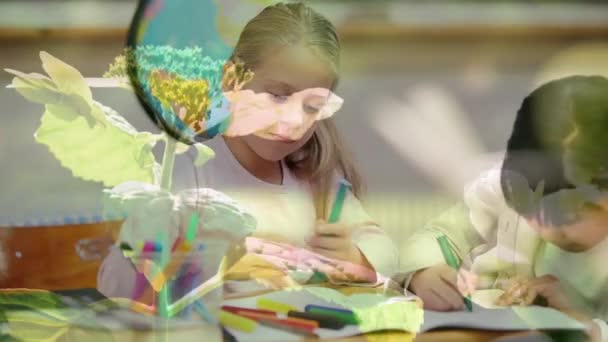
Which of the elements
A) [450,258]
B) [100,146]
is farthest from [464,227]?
[100,146]

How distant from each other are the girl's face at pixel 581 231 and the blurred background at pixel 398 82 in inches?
7.2

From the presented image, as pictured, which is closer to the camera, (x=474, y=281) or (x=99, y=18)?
(x=99, y=18)

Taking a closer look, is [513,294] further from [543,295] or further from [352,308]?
[352,308]

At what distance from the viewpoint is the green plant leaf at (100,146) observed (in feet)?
5.32

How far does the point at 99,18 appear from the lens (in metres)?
1.62

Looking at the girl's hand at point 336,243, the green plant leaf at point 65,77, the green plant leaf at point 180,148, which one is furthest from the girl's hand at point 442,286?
the green plant leaf at point 65,77

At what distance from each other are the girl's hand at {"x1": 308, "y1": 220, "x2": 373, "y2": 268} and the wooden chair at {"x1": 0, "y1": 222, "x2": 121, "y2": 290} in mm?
378

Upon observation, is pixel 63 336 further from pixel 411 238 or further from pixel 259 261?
pixel 411 238

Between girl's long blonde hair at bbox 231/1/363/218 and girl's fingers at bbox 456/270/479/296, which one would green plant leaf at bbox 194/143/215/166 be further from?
girl's fingers at bbox 456/270/479/296

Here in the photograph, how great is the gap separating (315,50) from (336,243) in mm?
372

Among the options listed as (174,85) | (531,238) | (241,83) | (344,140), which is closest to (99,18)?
(174,85)

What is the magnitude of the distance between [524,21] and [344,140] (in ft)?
1.37

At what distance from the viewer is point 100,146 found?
163 centimetres

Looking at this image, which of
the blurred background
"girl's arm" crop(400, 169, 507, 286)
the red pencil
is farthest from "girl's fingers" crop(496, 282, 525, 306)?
the red pencil
